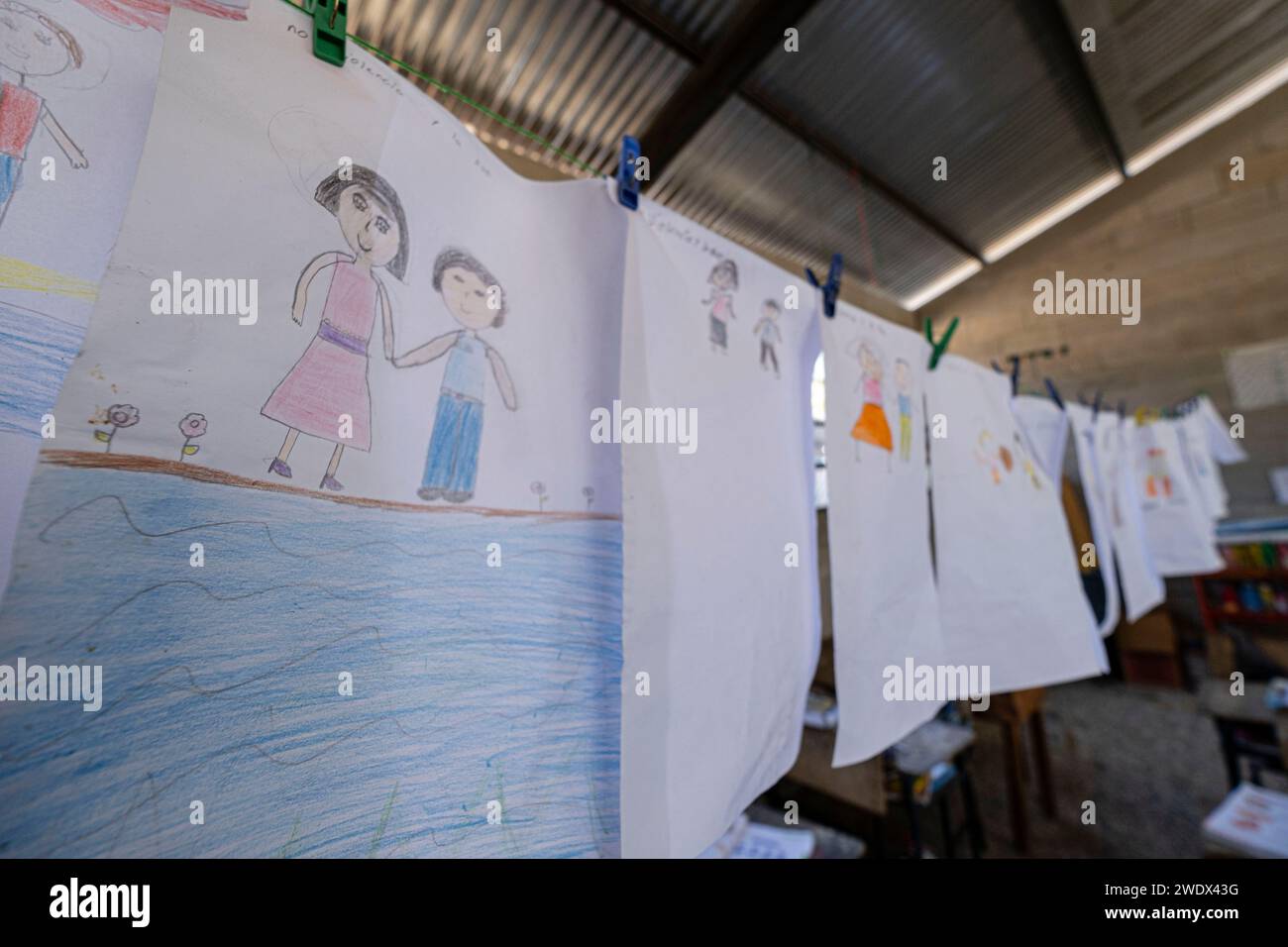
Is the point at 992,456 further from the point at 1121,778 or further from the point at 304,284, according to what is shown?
the point at 1121,778

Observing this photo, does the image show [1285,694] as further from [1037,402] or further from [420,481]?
[420,481]

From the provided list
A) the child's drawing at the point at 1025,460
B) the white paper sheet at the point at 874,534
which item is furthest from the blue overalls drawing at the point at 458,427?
the child's drawing at the point at 1025,460

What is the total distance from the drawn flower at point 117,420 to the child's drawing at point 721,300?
51 cm

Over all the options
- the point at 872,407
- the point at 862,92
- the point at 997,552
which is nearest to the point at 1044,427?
the point at 997,552

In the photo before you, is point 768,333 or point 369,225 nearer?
point 369,225

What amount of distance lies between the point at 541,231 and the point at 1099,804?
304 centimetres

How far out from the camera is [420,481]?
0.42 m

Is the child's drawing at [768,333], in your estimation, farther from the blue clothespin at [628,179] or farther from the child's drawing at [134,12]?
the child's drawing at [134,12]

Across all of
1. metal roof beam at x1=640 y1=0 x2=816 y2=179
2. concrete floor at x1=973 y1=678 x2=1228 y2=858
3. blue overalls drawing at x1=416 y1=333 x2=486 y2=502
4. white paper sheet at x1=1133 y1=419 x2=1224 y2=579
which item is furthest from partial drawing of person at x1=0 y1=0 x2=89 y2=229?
white paper sheet at x1=1133 y1=419 x2=1224 y2=579

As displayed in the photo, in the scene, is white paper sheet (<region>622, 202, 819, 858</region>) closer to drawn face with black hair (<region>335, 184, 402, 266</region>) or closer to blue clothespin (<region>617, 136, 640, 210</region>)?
blue clothespin (<region>617, 136, 640, 210</region>)

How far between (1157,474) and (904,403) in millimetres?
2184

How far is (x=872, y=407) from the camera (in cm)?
79

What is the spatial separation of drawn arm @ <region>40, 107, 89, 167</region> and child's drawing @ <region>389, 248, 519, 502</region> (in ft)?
0.70

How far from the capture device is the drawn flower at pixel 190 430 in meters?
0.33
